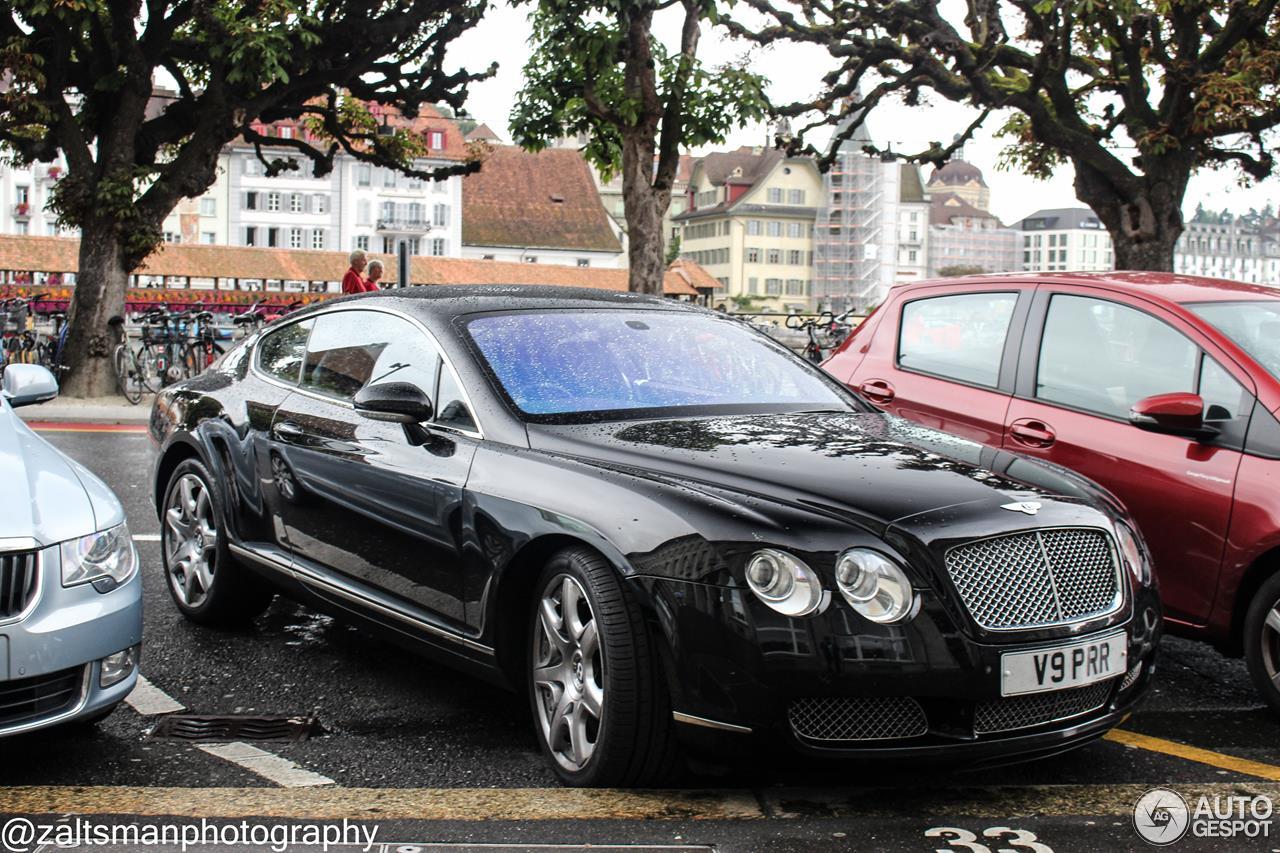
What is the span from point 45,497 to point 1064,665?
2.83 metres

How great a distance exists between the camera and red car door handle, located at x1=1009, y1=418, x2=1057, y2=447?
561 centimetres

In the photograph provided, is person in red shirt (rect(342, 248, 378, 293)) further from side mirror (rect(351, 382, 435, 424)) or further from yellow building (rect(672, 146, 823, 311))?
yellow building (rect(672, 146, 823, 311))

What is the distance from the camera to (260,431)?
5.54 metres

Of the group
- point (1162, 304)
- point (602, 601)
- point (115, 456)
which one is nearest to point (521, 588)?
point (602, 601)

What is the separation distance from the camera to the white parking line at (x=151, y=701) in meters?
4.76

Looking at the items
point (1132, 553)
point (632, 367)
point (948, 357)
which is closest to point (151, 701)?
point (632, 367)

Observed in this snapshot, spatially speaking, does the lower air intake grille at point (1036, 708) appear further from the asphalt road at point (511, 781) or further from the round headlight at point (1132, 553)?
the round headlight at point (1132, 553)

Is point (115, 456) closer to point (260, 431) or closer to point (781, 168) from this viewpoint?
point (260, 431)

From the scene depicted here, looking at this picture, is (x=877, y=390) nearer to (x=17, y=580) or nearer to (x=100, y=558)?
(x=100, y=558)

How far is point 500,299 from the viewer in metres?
5.16

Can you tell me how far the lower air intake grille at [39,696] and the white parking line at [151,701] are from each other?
80 centimetres

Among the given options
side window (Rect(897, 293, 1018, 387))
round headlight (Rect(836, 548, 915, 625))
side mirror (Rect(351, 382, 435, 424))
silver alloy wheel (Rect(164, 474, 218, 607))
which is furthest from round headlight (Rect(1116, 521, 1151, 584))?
silver alloy wheel (Rect(164, 474, 218, 607))

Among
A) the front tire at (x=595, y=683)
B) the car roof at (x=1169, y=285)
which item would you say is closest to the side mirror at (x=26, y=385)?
the front tire at (x=595, y=683)

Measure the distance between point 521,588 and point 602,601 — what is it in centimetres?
50
